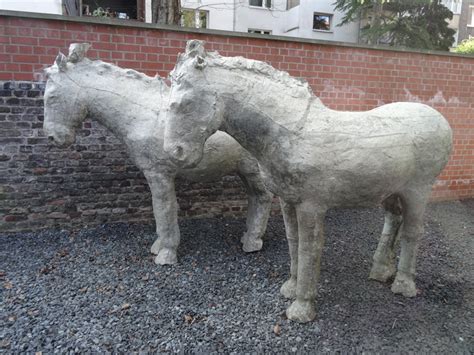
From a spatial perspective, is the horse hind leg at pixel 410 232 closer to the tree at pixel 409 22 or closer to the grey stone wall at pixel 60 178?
the grey stone wall at pixel 60 178

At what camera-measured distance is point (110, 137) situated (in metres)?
5.05

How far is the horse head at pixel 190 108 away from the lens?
229 centimetres

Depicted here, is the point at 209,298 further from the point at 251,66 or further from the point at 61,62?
the point at 61,62

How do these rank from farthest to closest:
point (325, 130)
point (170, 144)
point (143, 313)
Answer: point (143, 313), point (325, 130), point (170, 144)

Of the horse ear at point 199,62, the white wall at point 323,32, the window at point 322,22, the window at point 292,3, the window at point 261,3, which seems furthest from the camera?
the window at point 292,3

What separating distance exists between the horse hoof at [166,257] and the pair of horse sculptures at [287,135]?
704 millimetres

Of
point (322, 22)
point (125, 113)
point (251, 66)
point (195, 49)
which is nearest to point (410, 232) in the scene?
point (251, 66)

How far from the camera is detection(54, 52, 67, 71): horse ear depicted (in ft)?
11.6

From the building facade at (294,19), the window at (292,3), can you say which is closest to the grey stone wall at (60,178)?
the building facade at (294,19)

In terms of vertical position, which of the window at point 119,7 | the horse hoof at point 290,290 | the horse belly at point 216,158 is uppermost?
the window at point 119,7

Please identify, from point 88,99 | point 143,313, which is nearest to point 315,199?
point 143,313

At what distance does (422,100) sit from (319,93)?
1935mm

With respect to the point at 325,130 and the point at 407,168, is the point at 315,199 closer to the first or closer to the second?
the point at 325,130

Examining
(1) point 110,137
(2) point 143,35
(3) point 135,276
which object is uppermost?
(2) point 143,35
